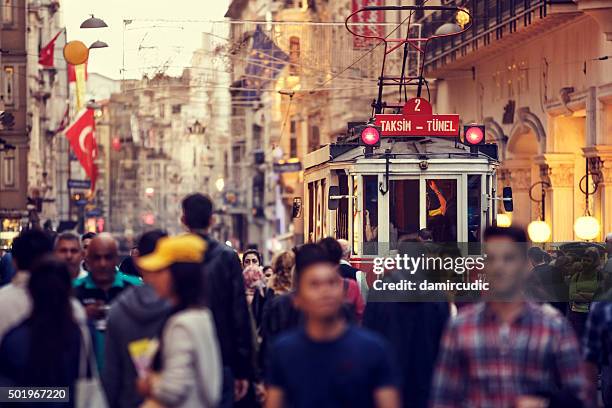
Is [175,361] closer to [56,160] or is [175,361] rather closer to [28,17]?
[28,17]

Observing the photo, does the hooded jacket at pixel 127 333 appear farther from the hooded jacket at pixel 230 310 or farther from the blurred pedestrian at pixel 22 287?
the hooded jacket at pixel 230 310

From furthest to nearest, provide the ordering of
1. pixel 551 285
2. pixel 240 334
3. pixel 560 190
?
pixel 560 190, pixel 551 285, pixel 240 334

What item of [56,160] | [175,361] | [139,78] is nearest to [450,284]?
[175,361]

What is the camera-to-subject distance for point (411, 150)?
21.0 metres

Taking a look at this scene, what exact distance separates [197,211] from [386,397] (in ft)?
11.4

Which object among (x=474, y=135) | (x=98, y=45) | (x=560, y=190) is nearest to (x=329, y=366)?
(x=474, y=135)

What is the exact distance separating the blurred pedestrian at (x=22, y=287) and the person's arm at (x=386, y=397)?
1878 millimetres

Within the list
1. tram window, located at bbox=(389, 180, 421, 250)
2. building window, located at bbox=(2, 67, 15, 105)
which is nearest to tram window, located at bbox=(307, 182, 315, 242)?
tram window, located at bbox=(389, 180, 421, 250)

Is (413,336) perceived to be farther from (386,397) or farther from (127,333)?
(386,397)

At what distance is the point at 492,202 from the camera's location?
20.9 metres

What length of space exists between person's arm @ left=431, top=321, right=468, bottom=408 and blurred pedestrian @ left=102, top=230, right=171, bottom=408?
153 cm

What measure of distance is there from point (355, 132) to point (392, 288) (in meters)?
11.5

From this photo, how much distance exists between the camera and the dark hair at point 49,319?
7.89 meters

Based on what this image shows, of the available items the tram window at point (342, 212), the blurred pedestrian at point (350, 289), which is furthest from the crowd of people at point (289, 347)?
the tram window at point (342, 212)
